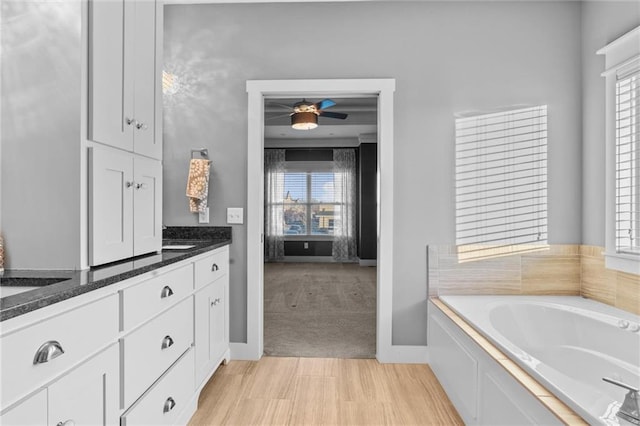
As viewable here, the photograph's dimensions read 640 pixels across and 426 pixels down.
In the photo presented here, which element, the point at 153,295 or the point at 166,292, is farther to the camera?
the point at 166,292

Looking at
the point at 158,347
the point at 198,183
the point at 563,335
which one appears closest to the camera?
the point at 158,347

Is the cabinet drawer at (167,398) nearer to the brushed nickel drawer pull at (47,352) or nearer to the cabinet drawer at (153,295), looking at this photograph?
the cabinet drawer at (153,295)

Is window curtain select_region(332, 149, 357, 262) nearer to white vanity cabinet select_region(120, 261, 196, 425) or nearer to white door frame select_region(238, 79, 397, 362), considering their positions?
white door frame select_region(238, 79, 397, 362)

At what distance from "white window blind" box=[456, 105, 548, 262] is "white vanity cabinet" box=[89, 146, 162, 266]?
2.15 metres

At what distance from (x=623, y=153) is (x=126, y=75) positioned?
9.51ft

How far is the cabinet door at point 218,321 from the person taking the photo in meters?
2.41

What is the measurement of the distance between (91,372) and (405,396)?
5.95ft

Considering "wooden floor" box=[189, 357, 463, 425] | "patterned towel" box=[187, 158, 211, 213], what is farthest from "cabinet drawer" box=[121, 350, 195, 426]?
"patterned towel" box=[187, 158, 211, 213]

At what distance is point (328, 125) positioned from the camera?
6.77 m

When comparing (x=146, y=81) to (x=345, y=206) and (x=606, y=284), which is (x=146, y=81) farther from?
(x=345, y=206)

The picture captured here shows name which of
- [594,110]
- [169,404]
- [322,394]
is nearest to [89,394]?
[169,404]

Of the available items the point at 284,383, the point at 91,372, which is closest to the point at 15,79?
the point at 91,372

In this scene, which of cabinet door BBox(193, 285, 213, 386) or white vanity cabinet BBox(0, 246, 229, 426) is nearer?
white vanity cabinet BBox(0, 246, 229, 426)

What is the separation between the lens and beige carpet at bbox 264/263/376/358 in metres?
3.11
